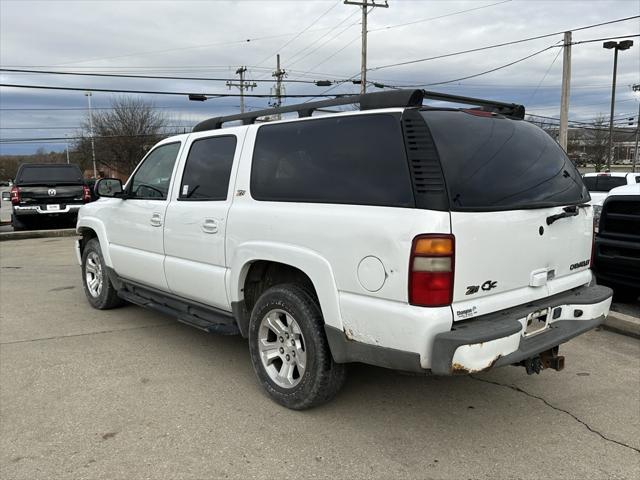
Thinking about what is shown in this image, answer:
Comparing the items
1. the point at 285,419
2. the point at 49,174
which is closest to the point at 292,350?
the point at 285,419

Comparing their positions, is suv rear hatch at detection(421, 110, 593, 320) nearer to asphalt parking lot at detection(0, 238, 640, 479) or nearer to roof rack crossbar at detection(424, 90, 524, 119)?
roof rack crossbar at detection(424, 90, 524, 119)

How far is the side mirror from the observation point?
209 inches

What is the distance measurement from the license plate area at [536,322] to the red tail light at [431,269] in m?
0.69

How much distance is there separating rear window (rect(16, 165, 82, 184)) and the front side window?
1004 centimetres

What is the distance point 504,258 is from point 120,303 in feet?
15.3

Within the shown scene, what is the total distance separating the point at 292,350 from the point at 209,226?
46.3 inches

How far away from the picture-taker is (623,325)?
5.09m

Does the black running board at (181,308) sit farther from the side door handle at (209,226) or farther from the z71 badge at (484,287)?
the z71 badge at (484,287)

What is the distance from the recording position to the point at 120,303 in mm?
6105

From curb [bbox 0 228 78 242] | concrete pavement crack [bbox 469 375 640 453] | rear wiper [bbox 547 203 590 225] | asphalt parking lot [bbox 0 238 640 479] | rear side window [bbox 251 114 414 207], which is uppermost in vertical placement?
rear side window [bbox 251 114 414 207]

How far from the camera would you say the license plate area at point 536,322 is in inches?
120

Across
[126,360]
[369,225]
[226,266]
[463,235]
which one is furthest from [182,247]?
[463,235]

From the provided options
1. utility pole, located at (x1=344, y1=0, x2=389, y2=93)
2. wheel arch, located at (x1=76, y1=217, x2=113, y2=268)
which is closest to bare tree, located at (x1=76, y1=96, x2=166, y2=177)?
utility pole, located at (x1=344, y1=0, x2=389, y2=93)

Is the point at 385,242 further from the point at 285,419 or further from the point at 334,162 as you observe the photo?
the point at 285,419
